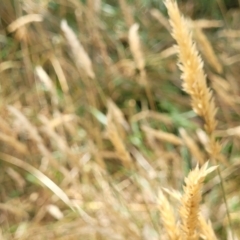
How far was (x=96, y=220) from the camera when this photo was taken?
818 mm

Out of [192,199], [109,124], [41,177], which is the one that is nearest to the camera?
[192,199]

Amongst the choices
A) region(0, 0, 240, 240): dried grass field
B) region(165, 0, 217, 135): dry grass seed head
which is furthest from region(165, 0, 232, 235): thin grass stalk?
region(0, 0, 240, 240): dried grass field

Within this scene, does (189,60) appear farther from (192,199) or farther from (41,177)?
(41,177)

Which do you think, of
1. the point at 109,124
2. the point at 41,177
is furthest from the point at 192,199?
the point at 41,177

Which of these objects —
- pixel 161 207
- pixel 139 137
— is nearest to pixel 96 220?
pixel 139 137

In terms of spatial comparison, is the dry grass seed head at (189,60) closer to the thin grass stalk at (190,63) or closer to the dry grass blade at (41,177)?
the thin grass stalk at (190,63)

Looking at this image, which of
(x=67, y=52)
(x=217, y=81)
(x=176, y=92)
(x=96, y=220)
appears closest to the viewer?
(x=96, y=220)

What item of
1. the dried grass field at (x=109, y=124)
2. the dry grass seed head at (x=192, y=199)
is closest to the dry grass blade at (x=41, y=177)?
the dried grass field at (x=109, y=124)

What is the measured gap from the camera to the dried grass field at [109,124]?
0.83 meters

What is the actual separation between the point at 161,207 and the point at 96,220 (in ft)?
1.28

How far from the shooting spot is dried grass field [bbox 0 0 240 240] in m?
0.83

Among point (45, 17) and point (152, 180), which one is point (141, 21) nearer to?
point (45, 17)

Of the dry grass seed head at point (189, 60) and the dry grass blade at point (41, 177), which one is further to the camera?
the dry grass blade at point (41, 177)

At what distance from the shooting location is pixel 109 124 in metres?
0.65
